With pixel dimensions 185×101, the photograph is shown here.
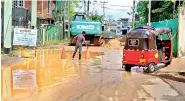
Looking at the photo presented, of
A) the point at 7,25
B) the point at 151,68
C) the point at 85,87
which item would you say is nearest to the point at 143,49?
the point at 151,68

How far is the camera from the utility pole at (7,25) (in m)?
24.2

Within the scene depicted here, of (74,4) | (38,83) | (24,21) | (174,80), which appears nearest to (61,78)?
(38,83)

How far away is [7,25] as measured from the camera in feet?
80.1

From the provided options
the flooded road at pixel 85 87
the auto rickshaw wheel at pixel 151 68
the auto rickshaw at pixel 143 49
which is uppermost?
the auto rickshaw at pixel 143 49

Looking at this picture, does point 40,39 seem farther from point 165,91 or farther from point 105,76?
point 165,91

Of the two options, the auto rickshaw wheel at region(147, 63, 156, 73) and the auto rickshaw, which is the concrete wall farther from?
the auto rickshaw wheel at region(147, 63, 156, 73)

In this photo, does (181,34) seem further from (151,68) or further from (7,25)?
(7,25)

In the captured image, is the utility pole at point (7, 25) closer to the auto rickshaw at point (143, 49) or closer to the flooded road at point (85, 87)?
the flooded road at point (85, 87)

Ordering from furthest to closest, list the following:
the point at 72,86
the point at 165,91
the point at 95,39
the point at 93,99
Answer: the point at 95,39, the point at 72,86, the point at 165,91, the point at 93,99

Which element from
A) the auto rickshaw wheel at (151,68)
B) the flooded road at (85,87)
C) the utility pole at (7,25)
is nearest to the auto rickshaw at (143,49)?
the auto rickshaw wheel at (151,68)

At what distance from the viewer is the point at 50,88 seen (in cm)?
1196

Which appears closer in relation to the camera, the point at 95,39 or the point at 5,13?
the point at 5,13

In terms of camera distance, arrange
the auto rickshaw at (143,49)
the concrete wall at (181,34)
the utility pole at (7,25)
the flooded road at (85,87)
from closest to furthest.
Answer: the flooded road at (85,87) < the auto rickshaw at (143,49) < the concrete wall at (181,34) < the utility pole at (7,25)

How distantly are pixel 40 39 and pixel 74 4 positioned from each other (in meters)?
48.4
